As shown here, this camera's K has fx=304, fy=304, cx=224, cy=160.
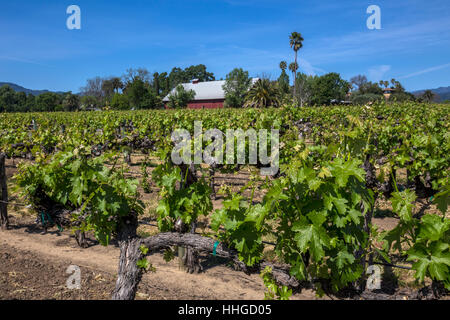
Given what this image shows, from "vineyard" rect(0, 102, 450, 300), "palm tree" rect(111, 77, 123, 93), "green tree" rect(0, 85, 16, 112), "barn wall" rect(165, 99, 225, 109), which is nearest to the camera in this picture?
"vineyard" rect(0, 102, 450, 300)

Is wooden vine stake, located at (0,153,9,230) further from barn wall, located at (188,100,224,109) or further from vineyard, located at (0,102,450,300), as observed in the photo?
barn wall, located at (188,100,224,109)

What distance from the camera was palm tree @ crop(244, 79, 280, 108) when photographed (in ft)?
158

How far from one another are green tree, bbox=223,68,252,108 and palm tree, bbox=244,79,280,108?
5175 millimetres

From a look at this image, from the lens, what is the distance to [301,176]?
2.43 metres

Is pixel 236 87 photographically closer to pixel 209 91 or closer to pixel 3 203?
pixel 209 91

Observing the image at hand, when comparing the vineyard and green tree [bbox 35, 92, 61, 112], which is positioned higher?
green tree [bbox 35, 92, 61, 112]

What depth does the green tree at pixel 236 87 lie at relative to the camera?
195ft

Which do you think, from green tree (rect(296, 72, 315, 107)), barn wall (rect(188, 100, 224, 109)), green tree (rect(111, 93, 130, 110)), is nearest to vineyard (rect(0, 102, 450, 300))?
green tree (rect(111, 93, 130, 110))

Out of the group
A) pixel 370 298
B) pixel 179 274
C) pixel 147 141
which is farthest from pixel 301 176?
pixel 147 141

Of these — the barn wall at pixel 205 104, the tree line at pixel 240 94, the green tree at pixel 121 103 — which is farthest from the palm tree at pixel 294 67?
the green tree at pixel 121 103

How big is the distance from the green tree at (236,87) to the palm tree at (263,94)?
5.18 meters
